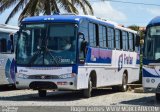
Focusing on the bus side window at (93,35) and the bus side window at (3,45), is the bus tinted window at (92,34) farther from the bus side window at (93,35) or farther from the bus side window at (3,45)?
the bus side window at (3,45)

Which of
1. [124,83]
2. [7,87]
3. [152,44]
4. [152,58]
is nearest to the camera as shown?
[152,58]

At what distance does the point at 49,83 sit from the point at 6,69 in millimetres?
5929

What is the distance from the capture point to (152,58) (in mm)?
17969

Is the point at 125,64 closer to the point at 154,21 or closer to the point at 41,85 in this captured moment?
the point at 154,21

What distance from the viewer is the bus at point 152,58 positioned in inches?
703

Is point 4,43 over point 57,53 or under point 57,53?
over

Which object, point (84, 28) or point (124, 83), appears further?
point (124, 83)

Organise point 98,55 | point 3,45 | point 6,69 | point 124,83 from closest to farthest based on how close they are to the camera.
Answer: point 98,55 < point 3,45 < point 6,69 < point 124,83

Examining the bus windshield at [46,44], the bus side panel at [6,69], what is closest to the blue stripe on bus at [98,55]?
the bus windshield at [46,44]

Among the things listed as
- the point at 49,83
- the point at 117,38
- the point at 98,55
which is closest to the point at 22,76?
the point at 49,83

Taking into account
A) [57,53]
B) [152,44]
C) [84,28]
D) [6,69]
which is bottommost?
[6,69]

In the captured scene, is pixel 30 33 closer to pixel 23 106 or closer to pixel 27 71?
pixel 27 71

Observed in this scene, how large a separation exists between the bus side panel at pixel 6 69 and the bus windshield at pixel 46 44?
467 centimetres

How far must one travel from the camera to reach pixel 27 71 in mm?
18797
